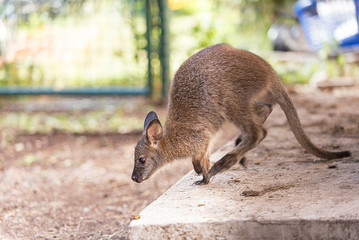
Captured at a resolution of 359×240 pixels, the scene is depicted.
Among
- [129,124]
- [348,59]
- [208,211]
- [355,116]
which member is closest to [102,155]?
[129,124]

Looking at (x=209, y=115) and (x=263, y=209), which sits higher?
(x=209, y=115)

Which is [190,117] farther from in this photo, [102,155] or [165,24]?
[165,24]

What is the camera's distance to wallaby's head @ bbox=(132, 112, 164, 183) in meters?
3.79

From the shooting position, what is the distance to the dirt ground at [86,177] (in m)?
4.00

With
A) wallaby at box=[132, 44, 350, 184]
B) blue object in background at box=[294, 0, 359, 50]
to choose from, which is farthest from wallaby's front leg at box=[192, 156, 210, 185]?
blue object in background at box=[294, 0, 359, 50]

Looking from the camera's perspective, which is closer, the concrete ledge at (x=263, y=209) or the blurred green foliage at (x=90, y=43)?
the concrete ledge at (x=263, y=209)

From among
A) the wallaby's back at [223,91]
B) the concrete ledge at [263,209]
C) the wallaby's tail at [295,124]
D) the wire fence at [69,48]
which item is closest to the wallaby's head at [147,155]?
the wallaby's back at [223,91]

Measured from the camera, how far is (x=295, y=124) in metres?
3.94

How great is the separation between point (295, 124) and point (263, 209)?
1.30 meters

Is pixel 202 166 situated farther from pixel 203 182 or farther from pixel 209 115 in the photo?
pixel 209 115

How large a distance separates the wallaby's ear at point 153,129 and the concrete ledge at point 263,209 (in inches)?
16.9

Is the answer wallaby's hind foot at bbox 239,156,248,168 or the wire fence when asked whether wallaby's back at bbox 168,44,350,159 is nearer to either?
wallaby's hind foot at bbox 239,156,248,168

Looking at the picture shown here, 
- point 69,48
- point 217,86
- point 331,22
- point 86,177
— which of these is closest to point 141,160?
point 217,86

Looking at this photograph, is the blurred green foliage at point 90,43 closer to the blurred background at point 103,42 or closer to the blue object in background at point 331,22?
the blurred background at point 103,42
